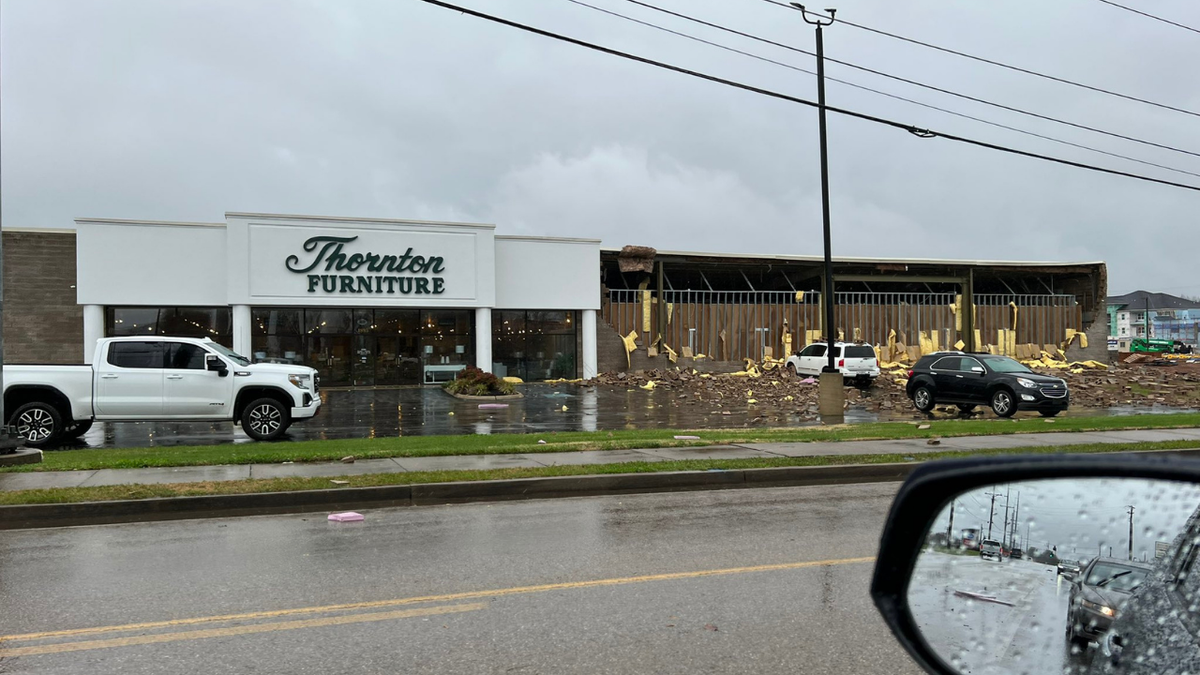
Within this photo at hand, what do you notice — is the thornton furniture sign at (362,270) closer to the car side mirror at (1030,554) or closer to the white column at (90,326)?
the white column at (90,326)

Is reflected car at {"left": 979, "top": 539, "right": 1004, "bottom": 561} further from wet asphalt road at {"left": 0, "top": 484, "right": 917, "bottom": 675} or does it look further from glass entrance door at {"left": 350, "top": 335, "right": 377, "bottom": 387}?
glass entrance door at {"left": 350, "top": 335, "right": 377, "bottom": 387}

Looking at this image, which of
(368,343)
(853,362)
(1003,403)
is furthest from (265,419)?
(853,362)

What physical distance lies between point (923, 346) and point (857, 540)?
130 ft

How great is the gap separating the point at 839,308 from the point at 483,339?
1810 cm

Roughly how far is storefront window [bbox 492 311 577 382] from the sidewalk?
24220 mm

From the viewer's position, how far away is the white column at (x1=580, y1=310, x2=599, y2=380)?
3888cm

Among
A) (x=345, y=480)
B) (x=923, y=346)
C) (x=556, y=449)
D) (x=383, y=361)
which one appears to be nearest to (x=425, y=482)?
(x=345, y=480)

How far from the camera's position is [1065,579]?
74.4 inches

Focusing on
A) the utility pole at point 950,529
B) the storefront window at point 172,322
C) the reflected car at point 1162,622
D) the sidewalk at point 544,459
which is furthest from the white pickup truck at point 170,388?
the storefront window at point 172,322

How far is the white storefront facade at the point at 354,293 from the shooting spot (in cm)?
3322

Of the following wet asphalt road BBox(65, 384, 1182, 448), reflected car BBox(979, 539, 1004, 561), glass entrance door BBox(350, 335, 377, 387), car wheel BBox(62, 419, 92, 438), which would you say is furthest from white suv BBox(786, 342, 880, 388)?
reflected car BBox(979, 539, 1004, 561)

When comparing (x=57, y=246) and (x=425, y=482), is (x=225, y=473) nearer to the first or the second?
(x=425, y=482)

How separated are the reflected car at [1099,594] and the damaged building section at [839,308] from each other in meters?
37.6

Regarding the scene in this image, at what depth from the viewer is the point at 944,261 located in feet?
148
